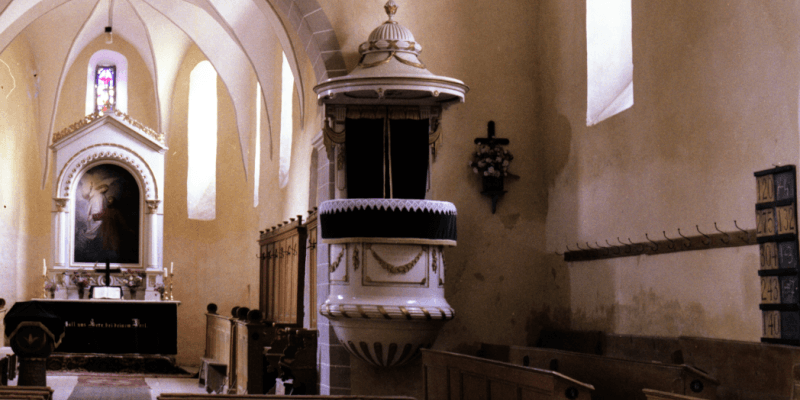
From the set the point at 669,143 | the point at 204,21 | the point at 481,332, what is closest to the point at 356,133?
the point at 481,332

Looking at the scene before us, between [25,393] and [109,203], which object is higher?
[109,203]

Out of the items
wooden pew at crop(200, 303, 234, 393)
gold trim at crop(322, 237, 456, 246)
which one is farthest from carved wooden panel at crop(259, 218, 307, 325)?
gold trim at crop(322, 237, 456, 246)

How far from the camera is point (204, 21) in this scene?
1489cm

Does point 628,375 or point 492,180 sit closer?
point 628,375

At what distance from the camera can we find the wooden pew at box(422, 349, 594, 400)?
4.53 metres

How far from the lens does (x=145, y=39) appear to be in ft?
53.8

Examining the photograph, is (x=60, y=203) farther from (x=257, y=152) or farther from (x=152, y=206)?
(x=257, y=152)

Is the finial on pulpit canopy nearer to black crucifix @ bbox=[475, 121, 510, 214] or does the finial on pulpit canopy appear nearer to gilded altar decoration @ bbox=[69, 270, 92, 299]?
black crucifix @ bbox=[475, 121, 510, 214]

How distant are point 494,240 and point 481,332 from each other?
0.83 meters

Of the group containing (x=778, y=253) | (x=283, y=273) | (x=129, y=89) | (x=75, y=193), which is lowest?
(x=283, y=273)

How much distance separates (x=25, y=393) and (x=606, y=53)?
5.12m

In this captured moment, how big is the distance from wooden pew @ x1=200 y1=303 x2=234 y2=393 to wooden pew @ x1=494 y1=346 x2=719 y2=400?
6200 millimetres

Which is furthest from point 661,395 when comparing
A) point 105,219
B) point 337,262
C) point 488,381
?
point 105,219

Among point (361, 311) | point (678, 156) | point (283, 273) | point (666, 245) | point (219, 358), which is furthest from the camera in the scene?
point (219, 358)
